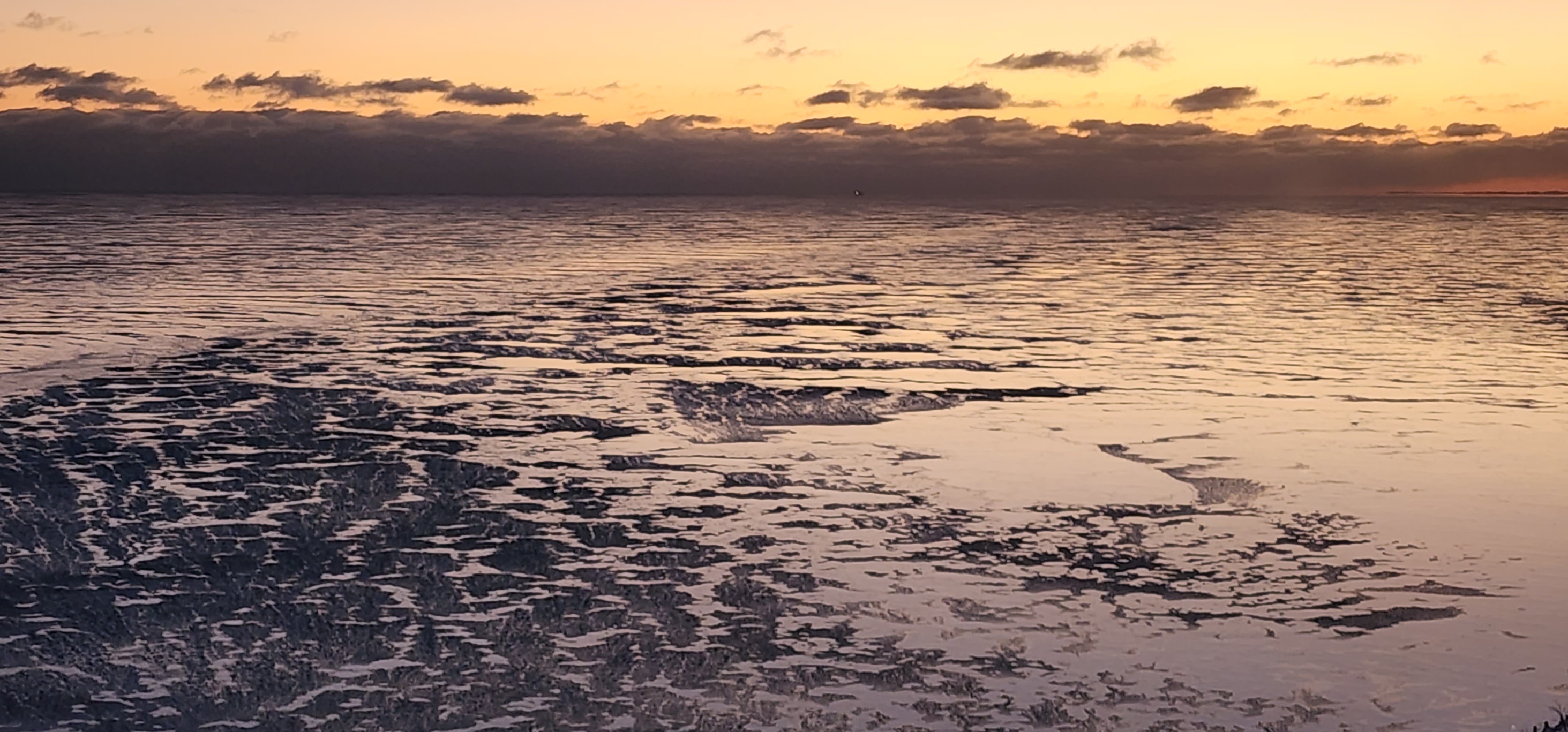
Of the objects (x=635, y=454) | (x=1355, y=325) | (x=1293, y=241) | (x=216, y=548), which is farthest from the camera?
(x=1293, y=241)

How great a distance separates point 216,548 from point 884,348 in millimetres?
14636

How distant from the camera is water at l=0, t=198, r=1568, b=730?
24.8 ft

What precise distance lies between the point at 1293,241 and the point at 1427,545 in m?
71.9

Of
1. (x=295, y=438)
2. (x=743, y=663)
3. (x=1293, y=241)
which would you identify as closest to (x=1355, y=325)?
(x=295, y=438)

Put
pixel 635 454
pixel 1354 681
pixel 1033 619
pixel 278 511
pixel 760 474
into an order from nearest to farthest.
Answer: pixel 1354 681 → pixel 1033 619 → pixel 278 511 → pixel 760 474 → pixel 635 454

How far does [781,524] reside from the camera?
1117 centimetres

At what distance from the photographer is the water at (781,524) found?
7.55 meters

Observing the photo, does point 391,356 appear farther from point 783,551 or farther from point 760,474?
point 783,551

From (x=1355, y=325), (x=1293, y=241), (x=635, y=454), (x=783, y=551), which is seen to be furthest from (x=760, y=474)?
(x=1293, y=241)

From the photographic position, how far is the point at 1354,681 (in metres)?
7.64

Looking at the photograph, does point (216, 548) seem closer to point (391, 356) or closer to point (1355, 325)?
point (391, 356)

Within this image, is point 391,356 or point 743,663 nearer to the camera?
point 743,663

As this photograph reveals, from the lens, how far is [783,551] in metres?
10.3

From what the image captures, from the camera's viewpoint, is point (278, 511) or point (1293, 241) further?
point (1293, 241)
